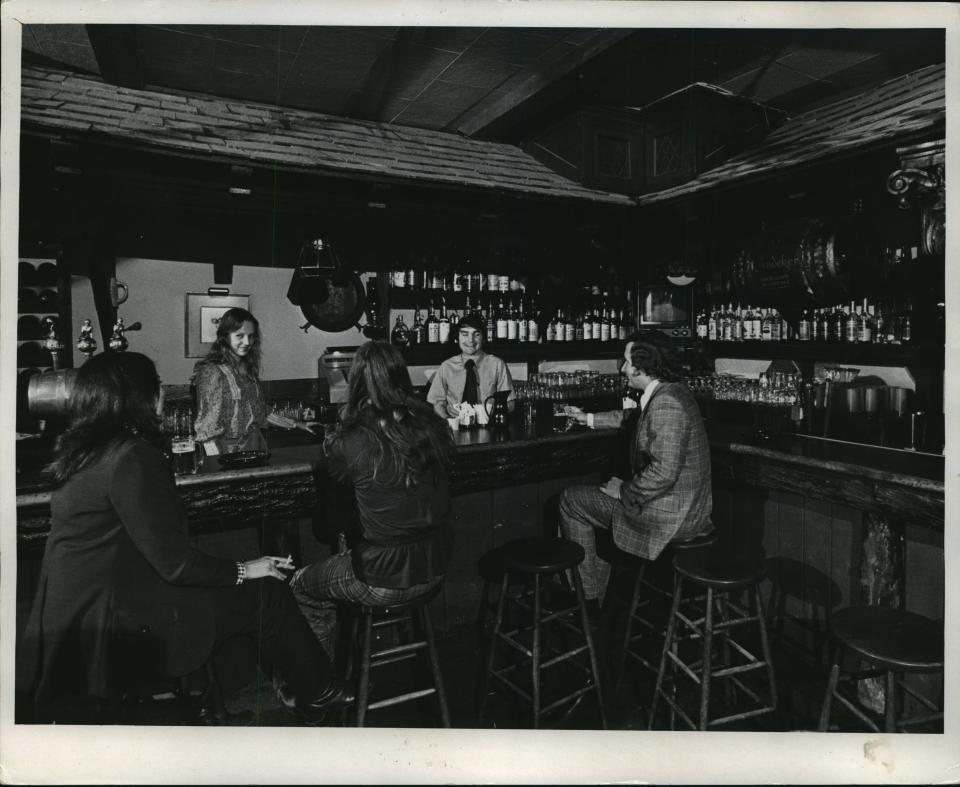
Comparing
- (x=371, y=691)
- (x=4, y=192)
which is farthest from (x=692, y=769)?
(x=4, y=192)

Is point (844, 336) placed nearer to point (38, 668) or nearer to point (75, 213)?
point (38, 668)

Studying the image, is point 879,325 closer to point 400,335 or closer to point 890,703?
point 890,703

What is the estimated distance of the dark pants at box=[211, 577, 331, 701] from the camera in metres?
2.16

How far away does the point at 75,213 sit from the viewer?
4277 mm

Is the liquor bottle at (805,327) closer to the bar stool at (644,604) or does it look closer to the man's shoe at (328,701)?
the bar stool at (644,604)

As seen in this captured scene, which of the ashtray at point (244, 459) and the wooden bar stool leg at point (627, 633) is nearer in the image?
the ashtray at point (244, 459)

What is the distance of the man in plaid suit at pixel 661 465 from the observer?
277 centimetres

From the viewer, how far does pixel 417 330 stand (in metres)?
5.78

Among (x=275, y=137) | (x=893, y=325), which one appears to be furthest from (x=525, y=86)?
(x=893, y=325)

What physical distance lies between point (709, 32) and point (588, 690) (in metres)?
3.99

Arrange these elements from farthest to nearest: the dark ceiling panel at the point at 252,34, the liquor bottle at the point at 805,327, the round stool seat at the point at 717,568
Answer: the liquor bottle at the point at 805,327
the dark ceiling panel at the point at 252,34
the round stool seat at the point at 717,568

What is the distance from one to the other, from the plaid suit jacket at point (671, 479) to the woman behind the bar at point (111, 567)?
184 centimetres

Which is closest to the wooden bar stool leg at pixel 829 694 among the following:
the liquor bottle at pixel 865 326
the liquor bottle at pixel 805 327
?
the liquor bottle at pixel 865 326

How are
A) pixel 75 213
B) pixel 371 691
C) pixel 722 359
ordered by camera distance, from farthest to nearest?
1. pixel 722 359
2. pixel 75 213
3. pixel 371 691
